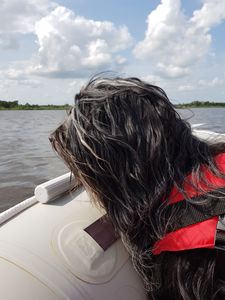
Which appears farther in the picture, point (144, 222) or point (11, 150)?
point (11, 150)

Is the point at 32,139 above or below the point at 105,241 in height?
below

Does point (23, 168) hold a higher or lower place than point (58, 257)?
lower

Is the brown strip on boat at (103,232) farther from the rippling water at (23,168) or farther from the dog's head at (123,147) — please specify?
the rippling water at (23,168)

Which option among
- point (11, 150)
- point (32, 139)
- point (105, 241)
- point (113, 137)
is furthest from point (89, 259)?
point (32, 139)

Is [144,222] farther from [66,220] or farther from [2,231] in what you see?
[2,231]

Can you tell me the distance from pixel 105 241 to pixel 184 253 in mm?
335

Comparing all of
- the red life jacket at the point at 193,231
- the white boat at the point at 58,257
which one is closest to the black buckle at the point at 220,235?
the red life jacket at the point at 193,231

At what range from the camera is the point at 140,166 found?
1.66m

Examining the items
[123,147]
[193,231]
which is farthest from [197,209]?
[123,147]

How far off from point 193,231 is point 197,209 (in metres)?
0.09

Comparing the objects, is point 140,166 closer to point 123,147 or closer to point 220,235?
point 123,147

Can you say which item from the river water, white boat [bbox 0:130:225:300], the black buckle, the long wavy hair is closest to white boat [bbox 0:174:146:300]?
white boat [bbox 0:130:225:300]

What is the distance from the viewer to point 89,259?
1.59m

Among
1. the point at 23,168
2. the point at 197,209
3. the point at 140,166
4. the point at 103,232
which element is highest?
the point at 140,166
